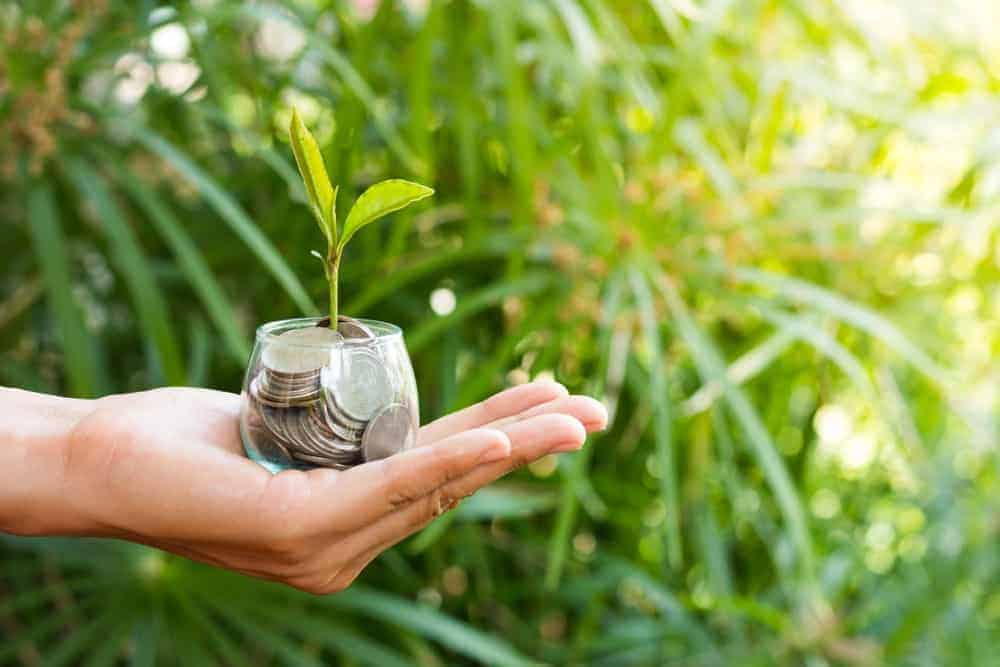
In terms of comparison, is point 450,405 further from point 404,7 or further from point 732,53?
point 732,53

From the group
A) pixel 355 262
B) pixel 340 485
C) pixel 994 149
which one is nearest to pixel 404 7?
pixel 355 262

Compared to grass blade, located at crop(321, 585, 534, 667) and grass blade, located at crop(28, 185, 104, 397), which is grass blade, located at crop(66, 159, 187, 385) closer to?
grass blade, located at crop(28, 185, 104, 397)

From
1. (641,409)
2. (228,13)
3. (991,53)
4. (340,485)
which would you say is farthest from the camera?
(991,53)

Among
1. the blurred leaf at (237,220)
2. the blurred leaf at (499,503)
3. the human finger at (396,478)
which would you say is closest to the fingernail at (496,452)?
the human finger at (396,478)

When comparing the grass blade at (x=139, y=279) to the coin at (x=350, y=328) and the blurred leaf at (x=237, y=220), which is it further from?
the coin at (x=350, y=328)

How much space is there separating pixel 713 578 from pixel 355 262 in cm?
47

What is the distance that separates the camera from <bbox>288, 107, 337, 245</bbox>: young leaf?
1.56 feet

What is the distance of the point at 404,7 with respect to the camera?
3.65 feet

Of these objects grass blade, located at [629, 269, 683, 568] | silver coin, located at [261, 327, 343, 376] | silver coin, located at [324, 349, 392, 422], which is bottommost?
grass blade, located at [629, 269, 683, 568]

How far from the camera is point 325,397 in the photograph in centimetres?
52

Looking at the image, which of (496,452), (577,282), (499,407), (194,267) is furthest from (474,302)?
(496,452)

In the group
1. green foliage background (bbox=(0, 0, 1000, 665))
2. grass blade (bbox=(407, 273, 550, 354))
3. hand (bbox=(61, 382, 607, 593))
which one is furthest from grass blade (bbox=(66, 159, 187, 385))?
hand (bbox=(61, 382, 607, 593))

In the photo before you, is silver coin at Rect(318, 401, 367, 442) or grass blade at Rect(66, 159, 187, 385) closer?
silver coin at Rect(318, 401, 367, 442)

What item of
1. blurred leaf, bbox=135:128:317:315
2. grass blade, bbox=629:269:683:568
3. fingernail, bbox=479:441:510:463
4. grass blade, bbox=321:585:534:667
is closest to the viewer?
fingernail, bbox=479:441:510:463
